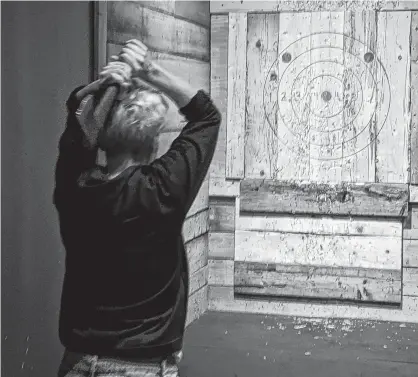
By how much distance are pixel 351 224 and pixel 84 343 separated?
365cm

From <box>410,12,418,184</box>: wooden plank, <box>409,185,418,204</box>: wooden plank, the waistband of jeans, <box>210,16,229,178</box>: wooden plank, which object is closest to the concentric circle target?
<box>410,12,418,184</box>: wooden plank

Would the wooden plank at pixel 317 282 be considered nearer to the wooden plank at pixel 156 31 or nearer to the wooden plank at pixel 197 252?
the wooden plank at pixel 197 252

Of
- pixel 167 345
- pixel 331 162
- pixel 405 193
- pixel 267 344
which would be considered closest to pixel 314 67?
pixel 331 162

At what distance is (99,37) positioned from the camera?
132 inches

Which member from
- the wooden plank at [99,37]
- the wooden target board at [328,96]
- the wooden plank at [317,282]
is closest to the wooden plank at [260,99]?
the wooden target board at [328,96]

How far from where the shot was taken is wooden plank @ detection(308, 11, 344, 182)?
539 cm

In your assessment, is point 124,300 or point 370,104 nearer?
point 124,300

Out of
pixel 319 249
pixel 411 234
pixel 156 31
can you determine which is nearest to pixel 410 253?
pixel 411 234

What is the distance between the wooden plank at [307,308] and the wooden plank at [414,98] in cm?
86

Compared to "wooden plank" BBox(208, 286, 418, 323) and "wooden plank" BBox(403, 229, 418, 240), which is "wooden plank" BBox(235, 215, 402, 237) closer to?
"wooden plank" BBox(403, 229, 418, 240)

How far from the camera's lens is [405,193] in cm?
529

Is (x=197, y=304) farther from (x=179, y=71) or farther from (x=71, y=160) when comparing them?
(x=71, y=160)

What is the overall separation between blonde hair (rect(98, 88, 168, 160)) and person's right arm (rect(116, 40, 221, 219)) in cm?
6

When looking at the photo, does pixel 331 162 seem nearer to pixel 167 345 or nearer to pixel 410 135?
pixel 410 135
